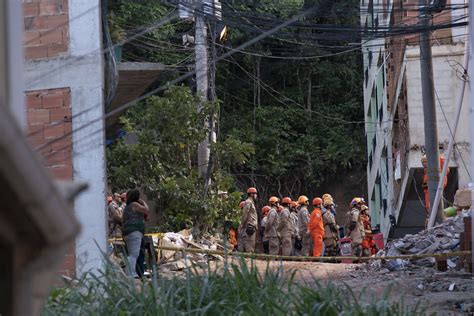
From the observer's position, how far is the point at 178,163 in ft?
69.9

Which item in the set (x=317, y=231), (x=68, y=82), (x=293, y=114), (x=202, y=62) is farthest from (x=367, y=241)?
(x=293, y=114)

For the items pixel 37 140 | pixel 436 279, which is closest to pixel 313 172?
pixel 436 279

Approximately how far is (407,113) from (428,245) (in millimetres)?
8064

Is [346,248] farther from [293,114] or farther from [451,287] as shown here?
A: [293,114]

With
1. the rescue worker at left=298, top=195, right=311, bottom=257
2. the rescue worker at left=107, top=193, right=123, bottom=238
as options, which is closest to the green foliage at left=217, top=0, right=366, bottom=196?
the rescue worker at left=298, top=195, right=311, bottom=257

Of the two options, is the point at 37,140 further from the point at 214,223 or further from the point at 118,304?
the point at 214,223

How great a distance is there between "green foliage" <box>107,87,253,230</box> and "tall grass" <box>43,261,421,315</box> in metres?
11.5

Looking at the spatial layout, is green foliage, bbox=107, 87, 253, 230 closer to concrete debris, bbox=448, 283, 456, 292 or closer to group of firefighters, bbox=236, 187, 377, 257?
group of firefighters, bbox=236, 187, 377, 257

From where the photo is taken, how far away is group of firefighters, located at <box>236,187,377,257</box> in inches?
934

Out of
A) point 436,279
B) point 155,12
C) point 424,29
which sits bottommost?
point 436,279

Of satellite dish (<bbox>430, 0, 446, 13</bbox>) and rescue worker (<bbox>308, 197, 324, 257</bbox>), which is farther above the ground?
satellite dish (<bbox>430, 0, 446, 13</bbox>)

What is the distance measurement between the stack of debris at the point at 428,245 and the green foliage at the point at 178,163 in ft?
12.1

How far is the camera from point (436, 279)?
13938 mm

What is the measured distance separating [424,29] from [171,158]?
7.36 metres
